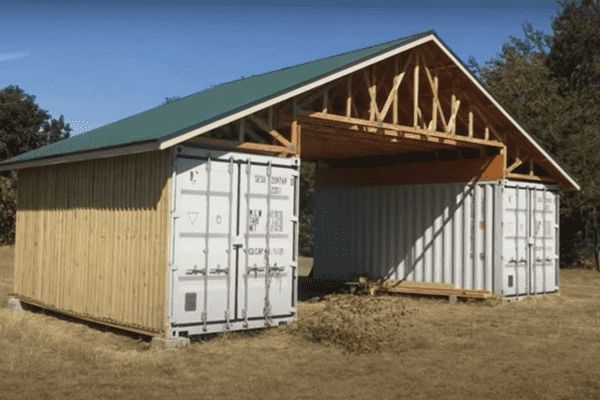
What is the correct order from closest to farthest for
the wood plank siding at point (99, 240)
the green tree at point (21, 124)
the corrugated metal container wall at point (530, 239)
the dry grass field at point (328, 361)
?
the dry grass field at point (328, 361)
the wood plank siding at point (99, 240)
the corrugated metal container wall at point (530, 239)
the green tree at point (21, 124)

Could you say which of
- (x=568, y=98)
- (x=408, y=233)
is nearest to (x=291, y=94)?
(x=408, y=233)

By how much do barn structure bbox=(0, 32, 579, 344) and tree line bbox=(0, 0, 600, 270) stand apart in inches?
316

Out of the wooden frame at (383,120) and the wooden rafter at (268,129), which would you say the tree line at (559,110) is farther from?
the wooden rafter at (268,129)

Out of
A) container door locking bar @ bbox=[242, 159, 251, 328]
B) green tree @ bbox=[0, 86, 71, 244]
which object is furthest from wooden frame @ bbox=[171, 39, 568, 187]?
green tree @ bbox=[0, 86, 71, 244]

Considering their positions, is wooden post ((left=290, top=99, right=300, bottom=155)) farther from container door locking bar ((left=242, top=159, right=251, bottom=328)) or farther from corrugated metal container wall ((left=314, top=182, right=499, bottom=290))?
corrugated metal container wall ((left=314, top=182, right=499, bottom=290))

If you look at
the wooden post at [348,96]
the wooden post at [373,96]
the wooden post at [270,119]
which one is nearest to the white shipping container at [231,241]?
the wooden post at [270,119]

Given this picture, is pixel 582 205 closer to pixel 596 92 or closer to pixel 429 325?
pixel 596 92

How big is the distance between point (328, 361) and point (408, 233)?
10.8 meters

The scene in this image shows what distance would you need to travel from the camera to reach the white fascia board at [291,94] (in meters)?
11.5

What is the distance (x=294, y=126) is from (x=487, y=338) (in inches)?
225

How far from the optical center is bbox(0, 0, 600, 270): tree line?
3120 cm

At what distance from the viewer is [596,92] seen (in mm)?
39156

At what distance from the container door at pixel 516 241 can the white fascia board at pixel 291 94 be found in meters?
6.09

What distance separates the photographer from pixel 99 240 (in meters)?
13.8
